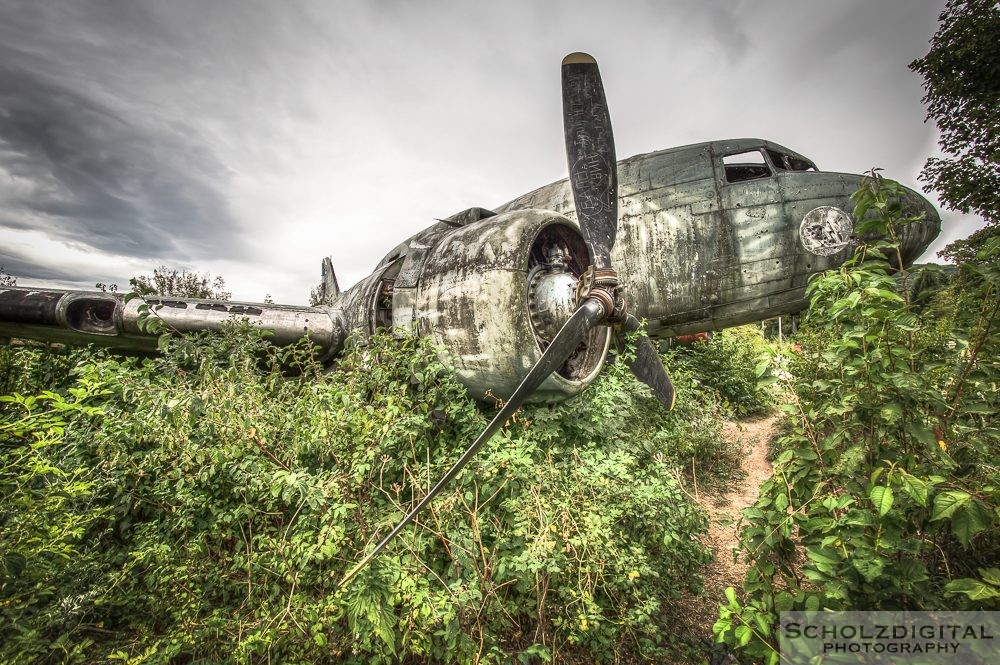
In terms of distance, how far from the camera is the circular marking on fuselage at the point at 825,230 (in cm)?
482

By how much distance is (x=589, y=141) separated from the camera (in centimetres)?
343

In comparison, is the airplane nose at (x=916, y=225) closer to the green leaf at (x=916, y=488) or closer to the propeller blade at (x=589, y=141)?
the propeller blade at (x=589, y=141)

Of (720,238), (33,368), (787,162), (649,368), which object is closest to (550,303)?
(649,368)

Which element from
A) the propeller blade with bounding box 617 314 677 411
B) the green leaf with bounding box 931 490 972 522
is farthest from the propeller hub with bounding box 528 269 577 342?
the green leaf with bounding box 931 490 972 522

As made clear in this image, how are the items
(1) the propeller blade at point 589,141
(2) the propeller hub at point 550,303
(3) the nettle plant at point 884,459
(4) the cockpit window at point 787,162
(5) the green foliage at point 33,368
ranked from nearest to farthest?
1. (3) the nettle plant at point 884,459
2. (2) the propeller hub at point 550,303
3. (1) the propeller blade at point 589,141
4. (5) the green foliage at point 33,368
5. (4) the cockpit window at point 787,162

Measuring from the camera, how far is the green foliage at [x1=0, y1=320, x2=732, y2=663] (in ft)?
7.79

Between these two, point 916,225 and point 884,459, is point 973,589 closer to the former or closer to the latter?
point 884,459

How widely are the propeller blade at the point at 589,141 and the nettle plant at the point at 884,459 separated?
5.72 ft

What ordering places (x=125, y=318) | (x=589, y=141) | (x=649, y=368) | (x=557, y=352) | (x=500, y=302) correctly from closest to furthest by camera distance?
(x=557, y=352)
(x=500, y=302)
(x=589, y=141)
(x=649, y=368)
(x=125, y=318)

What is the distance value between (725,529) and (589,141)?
486 centimetres

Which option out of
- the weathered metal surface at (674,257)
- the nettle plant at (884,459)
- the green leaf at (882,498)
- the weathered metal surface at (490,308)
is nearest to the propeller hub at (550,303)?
the weathered metal surface at (490,308)

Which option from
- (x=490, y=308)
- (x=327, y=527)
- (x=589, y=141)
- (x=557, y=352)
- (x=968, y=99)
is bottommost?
(x=327, y=527)

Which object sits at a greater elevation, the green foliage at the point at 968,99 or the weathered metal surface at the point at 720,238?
the green foliage at the point at 968,99

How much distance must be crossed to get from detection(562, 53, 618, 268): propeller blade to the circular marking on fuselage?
321cm
